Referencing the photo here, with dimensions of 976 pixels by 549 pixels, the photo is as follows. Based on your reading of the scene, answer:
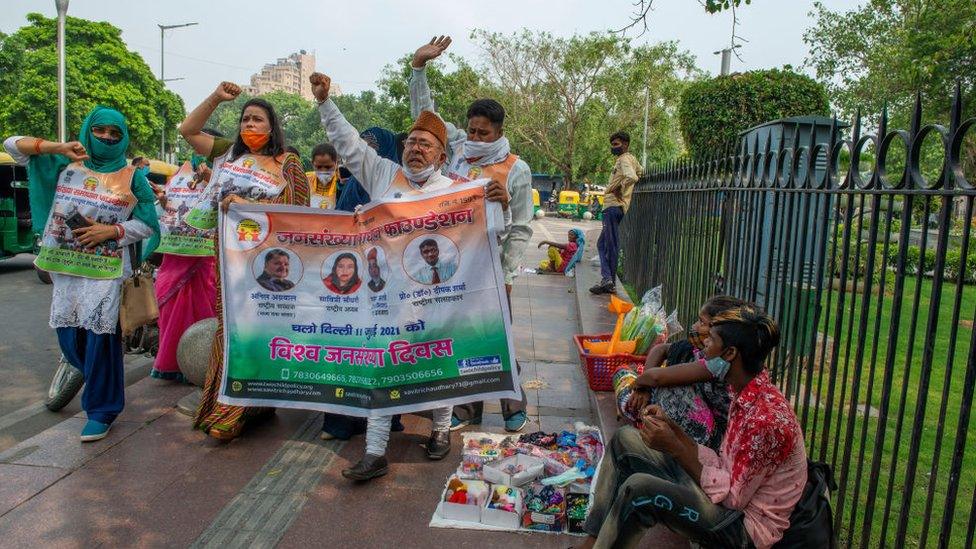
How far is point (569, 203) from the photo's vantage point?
38.5 metres

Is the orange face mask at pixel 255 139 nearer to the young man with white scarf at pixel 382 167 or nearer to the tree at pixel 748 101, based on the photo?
the young man with white scarf at pixel 382 167

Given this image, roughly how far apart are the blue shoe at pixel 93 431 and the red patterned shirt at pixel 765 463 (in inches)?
145

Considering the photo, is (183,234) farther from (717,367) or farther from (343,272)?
(717,367)

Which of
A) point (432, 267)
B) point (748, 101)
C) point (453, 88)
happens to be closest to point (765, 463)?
point (432, 267)

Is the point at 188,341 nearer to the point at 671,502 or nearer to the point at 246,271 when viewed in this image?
the point at 246,271

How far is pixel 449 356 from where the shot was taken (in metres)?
3.96

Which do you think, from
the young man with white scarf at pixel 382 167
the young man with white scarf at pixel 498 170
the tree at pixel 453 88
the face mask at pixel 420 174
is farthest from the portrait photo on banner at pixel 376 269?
the tree at pixel 453 88

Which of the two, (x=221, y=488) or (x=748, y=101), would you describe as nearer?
(x=221, y=488)

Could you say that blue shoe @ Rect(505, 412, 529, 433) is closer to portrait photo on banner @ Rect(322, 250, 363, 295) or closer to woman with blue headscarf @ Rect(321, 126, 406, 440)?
woman with blue headscarf @ Rect(321, 126, 406, 440)

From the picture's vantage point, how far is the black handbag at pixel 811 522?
2.65 metres

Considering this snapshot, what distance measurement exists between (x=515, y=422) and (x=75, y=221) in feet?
9.88

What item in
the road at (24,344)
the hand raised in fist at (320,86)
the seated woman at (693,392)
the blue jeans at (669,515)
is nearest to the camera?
the blue jeans at (669,515)

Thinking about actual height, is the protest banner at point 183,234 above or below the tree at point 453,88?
below

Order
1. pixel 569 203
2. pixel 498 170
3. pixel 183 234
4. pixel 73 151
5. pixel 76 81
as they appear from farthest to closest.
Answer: pixel 569 203 → pixel 76 81 → pixel 183 234 → pixel 498 170 → pixel 73 151
